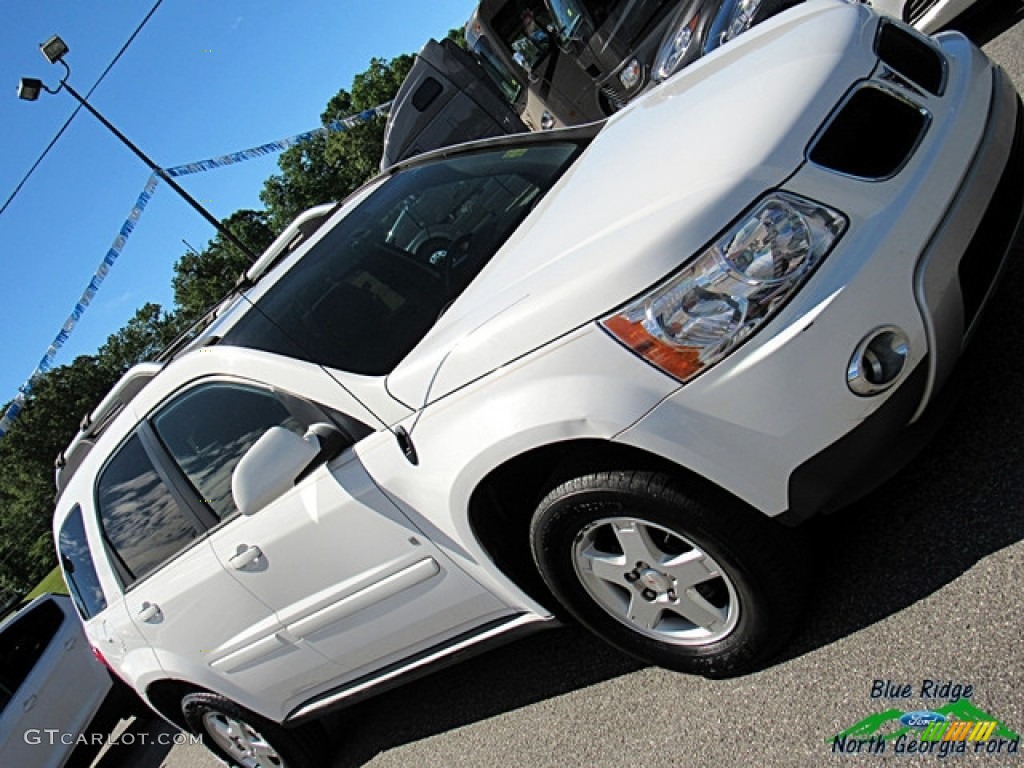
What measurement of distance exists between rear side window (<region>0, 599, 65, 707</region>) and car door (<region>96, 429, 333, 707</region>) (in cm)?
289

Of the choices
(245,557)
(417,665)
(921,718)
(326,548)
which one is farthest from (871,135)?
(245,557)

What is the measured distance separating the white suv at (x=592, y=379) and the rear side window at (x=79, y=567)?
1.39ft

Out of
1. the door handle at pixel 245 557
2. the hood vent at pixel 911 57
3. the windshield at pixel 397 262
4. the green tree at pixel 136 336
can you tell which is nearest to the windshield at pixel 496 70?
the windshield at pixel 397 262

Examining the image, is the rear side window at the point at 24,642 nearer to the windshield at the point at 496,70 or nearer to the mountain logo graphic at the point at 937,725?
the mountain logo graphic at the point at 937,725

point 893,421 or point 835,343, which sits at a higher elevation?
point 835,343

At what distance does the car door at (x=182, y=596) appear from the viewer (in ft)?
11.0

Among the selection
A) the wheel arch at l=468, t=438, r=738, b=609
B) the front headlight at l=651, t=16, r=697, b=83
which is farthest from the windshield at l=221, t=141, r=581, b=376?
the front headlight at l=651, t=16, r=697, b=83

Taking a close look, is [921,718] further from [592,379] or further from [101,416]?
[101,416]

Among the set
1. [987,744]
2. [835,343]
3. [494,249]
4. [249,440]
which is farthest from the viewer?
[249,440]

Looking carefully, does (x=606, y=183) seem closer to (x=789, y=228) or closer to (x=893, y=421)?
(x=789, y=228)

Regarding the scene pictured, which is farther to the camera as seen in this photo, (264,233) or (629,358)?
(264,233)

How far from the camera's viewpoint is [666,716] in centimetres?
264

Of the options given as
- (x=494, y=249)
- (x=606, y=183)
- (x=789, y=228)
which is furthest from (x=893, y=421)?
(x=494, y=249)

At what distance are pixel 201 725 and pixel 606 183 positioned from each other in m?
3.18
